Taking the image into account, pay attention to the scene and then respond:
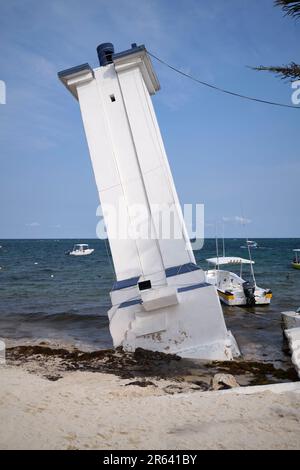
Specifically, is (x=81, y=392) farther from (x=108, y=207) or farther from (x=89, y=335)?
(x=89, y=335)

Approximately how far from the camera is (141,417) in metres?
Result: 5.11

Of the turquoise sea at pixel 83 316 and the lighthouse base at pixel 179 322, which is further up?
the lighthouse base at pixel 179 322

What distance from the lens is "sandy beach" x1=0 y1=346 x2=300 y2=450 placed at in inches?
172

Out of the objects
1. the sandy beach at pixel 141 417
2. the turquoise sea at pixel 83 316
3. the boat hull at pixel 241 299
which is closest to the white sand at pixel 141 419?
the sandy beach at pixel 141 417

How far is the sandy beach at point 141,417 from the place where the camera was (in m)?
4.37

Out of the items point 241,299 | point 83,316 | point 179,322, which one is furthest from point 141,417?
point 241,299

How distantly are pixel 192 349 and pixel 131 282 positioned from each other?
2.37m

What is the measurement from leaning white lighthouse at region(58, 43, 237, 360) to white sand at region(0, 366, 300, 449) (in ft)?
10.5

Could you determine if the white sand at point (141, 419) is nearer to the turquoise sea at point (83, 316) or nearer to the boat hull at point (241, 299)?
the turquoise sea at point (83, 316)

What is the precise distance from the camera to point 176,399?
19.1ft

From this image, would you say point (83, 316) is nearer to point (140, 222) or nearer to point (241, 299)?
point (241, 299)

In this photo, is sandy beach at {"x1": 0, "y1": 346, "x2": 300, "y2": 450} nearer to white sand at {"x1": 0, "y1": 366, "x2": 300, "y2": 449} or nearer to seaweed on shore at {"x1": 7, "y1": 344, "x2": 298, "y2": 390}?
white sand at {"x1": 0, "y1": 366, "x2": 300, "y2": 449}

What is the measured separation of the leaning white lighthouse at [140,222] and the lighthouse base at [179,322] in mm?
25

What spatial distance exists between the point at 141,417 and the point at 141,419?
0.27 feet
